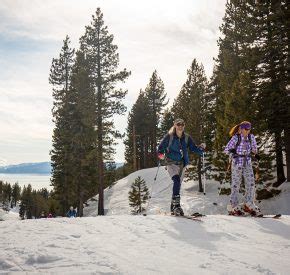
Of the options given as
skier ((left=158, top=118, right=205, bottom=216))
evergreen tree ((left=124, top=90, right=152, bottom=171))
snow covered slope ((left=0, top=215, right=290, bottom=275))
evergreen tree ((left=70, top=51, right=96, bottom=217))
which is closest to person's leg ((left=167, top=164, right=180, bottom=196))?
skier ((left=158, top=118, right=205, bottom=216))

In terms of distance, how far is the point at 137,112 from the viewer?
59.3 metres

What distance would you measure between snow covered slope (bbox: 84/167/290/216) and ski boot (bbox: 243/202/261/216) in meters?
9.51

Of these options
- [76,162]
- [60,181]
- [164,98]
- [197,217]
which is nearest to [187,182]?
[76,162]

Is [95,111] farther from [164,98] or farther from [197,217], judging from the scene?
[164,98]

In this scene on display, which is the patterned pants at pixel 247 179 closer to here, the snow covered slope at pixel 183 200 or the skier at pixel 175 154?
the skier at pixel 175 154

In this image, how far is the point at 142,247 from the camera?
4602mm

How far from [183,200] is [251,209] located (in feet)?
71.9

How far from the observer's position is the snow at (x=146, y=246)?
372 cm

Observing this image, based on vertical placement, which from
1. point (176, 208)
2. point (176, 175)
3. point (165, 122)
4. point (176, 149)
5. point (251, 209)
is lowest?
point (251, 209)

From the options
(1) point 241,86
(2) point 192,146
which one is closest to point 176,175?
(2) point 192,146

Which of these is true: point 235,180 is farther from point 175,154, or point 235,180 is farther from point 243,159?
point 175,154

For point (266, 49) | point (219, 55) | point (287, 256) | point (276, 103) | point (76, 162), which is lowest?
point (287, 256)

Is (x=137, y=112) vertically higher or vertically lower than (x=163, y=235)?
higher

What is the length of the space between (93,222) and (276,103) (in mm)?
19636
